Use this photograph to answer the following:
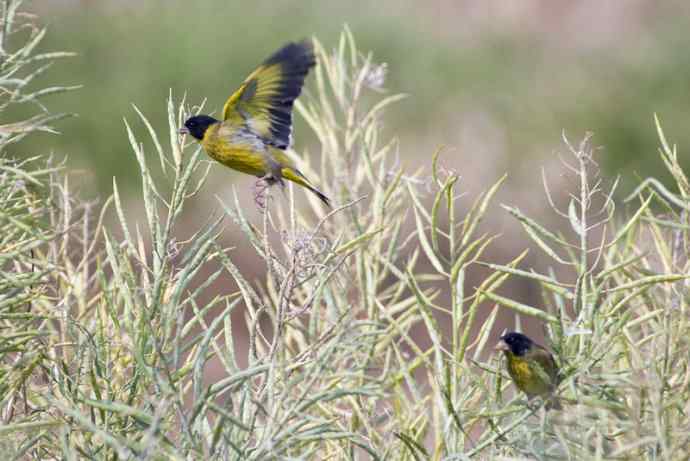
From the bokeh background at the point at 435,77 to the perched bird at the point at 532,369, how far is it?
5.91m

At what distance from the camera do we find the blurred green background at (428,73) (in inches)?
345

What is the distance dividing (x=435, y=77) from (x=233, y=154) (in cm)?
756

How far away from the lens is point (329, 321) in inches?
74.6

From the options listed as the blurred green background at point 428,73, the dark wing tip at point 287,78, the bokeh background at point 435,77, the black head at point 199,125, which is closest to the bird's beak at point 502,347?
the black head at point 199,125

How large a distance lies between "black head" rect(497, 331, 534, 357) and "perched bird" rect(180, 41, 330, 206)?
1.04 metres

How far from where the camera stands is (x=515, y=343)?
1.73 m

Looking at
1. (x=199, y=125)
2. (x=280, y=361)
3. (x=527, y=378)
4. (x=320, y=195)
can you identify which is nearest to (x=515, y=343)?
(x=527, y=378)

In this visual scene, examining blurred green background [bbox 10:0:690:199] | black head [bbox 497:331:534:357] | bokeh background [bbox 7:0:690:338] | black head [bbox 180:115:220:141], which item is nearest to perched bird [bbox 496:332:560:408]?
black head [bbox 497:331:534:357]

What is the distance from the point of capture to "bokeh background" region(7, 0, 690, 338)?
337 inches

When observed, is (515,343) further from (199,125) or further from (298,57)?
(298,57)

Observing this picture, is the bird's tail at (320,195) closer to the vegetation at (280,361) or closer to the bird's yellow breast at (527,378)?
the vegetation at (280,361)

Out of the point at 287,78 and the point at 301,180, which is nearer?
the point at 301,180

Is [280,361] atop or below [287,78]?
below

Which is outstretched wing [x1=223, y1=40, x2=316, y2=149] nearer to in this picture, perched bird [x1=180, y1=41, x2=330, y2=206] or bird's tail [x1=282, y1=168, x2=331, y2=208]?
perched bird [x1=180, y1=41, x2=330, y2=206]
